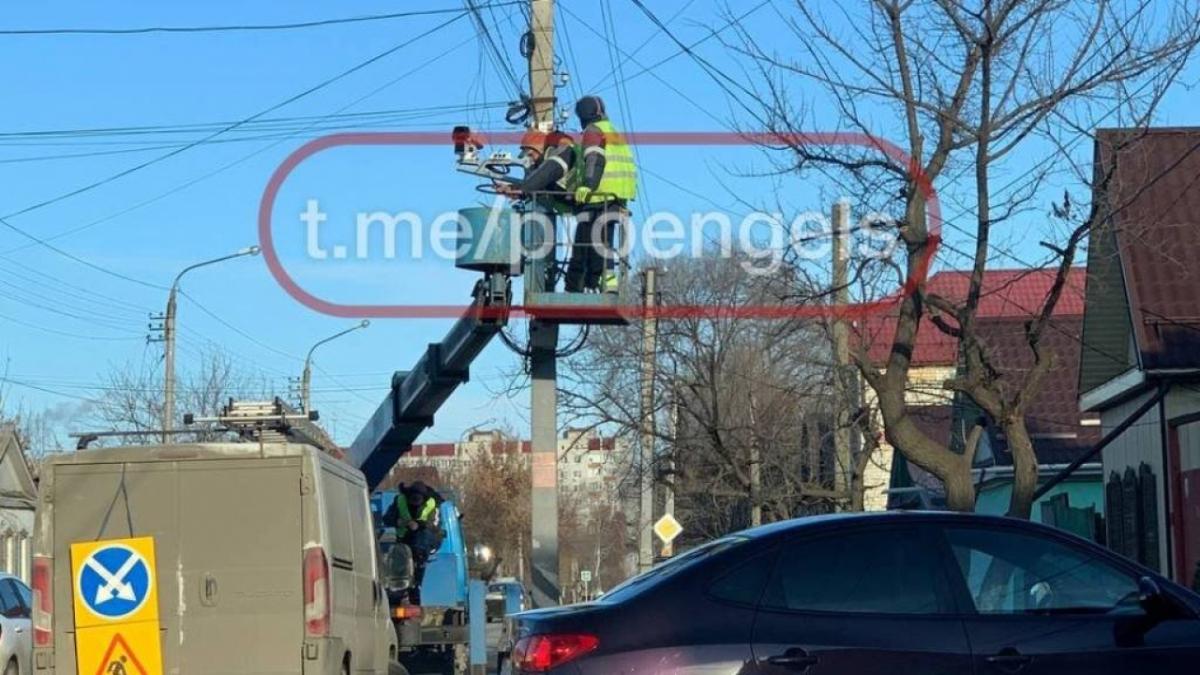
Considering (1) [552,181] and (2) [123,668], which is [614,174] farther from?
(2) [123,668]

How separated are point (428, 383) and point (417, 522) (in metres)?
1.75

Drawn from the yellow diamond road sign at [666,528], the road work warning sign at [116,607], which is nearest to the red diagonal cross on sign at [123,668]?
the road work warning sign at [116,607]

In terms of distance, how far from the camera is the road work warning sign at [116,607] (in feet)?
37.0

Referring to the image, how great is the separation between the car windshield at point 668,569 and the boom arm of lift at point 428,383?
29.2 ft

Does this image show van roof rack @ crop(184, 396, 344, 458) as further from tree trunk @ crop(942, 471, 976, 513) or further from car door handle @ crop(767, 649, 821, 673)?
car door handle @ crop(767, 649, 821, 673)

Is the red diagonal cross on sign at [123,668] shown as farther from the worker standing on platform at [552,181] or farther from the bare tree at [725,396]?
the bare tree at [725,396]

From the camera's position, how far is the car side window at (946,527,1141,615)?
8.13 meters

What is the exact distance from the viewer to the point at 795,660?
7742 millimetres

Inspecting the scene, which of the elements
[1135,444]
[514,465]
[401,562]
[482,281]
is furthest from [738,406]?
[514,465]

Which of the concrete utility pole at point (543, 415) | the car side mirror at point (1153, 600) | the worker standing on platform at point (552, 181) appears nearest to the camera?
the car side mirror at point (1153, 600)

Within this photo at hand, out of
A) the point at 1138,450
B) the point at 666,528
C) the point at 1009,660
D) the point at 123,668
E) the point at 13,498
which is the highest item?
the point at 1138,450

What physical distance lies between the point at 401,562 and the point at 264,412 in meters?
1.99

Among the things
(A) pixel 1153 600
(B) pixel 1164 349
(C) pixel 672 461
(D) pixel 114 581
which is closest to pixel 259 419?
(D) pixel 114 581

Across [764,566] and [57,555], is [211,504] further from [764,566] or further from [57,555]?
[764,566]
